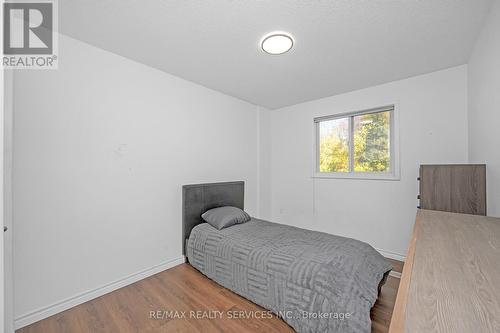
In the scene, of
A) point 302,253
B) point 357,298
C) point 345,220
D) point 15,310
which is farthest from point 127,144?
point 345,220

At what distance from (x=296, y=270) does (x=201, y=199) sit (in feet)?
5.24

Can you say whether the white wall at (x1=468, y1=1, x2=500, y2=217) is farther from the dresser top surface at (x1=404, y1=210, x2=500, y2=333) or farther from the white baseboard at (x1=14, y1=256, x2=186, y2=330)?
the white baseboard at (x1=14, y1=256, x2=186, y2=330)

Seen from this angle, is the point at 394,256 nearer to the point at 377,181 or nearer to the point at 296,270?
the point at 377,181

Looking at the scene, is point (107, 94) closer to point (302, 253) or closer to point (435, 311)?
point (302, 253)

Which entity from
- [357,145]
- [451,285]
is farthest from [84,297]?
[357,145]

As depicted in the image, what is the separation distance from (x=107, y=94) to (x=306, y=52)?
203 centimetres

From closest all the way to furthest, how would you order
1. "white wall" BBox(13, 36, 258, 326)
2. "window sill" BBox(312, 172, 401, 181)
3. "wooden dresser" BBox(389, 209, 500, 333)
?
1. "wooden dresser" BBox(389, 209, 500, 333)
2. "white wall" BBox(13, 36, 258, 326)
3. "window sill" BBox(312, 172, 401, 181)

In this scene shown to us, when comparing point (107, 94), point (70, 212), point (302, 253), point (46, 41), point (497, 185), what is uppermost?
point (46, 41)

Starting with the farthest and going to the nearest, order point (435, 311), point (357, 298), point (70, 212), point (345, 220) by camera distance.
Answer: point (345, 220)
point (70, 212)
point (357, 298)
point (435, 311)

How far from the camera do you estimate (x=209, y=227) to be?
2.54 m

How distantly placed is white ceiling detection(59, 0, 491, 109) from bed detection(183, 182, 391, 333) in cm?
187

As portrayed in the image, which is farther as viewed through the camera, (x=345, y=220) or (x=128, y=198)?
(x=345, y=220)

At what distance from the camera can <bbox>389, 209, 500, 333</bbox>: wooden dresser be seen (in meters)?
0.48

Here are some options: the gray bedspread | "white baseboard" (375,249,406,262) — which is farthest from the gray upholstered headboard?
"white baseboard" (375,249,406,262)
